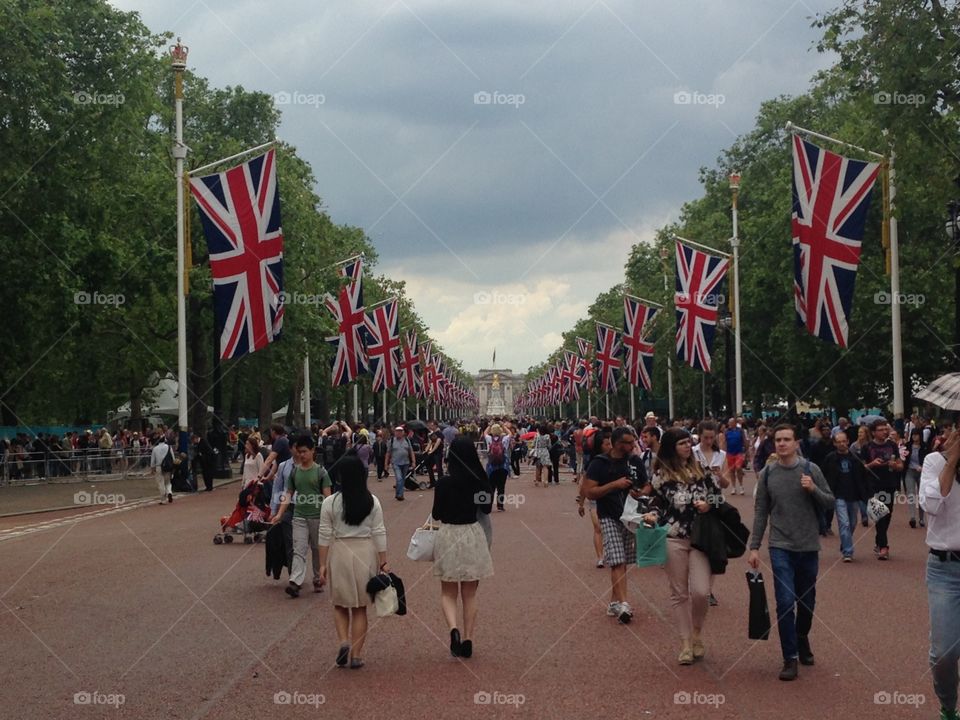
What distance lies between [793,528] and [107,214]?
110 feet

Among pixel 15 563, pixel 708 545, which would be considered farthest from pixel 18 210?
pixel 708 545

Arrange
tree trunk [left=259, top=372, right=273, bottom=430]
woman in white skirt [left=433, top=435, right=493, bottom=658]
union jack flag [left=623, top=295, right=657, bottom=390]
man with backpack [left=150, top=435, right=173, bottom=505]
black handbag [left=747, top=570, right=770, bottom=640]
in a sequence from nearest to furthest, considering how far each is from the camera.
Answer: black handbag [left=747, top=570, right=770, bottom=640] → woman in white skirt [left=433, top=435, right=493, bottom=658] → man with backpack [left=150, top=435, right=173, bottom=505] → union jack flag [left=623, top=295, right=657, bottom=390] → tree trunk [left=259, top=372, right=273, bottom=430]

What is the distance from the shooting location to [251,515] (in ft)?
59.8

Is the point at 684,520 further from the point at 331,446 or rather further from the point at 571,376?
the point at 571,376

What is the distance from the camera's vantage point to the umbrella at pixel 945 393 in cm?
688

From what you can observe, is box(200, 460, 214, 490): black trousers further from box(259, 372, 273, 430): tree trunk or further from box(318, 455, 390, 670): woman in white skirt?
box(318, 455, 390, 670): woman in white skirt

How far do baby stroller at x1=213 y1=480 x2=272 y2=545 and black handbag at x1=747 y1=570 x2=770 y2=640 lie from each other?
984 centimetres

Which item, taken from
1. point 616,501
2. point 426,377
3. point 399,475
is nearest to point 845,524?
point 616,501

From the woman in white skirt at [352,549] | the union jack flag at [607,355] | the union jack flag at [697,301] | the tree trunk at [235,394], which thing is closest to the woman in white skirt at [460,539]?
the woman in white skirt at [352,549]

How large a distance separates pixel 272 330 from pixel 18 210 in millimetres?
9297

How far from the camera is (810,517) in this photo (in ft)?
30.0

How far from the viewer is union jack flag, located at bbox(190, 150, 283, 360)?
93.5 ft

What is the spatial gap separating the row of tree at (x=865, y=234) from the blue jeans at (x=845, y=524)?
9339 mm

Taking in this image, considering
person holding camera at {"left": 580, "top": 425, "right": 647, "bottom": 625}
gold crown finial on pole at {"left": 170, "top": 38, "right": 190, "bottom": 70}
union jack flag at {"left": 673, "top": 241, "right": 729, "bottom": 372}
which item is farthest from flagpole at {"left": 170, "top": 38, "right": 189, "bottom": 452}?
person holding camera at {"left": 580, "top": 425, "right": 647, "bottom": 625}
